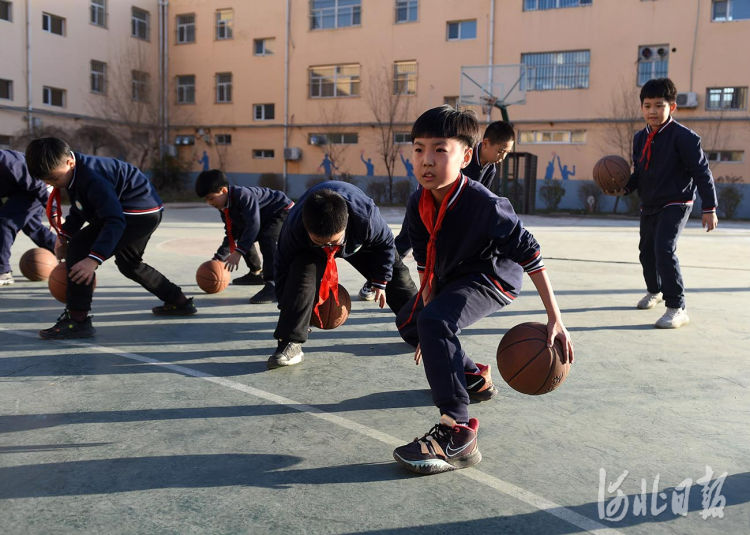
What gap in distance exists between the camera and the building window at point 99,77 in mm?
30641

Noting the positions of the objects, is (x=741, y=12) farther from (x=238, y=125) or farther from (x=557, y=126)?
(x=238, y=125)

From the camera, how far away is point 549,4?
26500mm

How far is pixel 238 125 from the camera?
3262 centimetres

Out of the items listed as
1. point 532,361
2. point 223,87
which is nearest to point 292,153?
point 223,87

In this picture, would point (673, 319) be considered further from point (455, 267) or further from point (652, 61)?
point (652, 61)

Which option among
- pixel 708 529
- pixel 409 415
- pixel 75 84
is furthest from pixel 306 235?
pixel 75 84

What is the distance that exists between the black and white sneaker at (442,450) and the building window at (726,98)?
2598 centimetres

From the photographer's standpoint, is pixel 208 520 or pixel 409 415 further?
pixel 409 415

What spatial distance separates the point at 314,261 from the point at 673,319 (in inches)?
121

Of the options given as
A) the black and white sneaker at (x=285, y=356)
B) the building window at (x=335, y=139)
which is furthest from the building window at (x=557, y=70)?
the black and white sneaker at (x=285, y=356)

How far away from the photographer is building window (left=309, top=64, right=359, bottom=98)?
30375 millimetres

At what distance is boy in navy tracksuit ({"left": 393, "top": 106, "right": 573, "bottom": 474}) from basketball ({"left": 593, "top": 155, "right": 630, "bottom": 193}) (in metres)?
3.59

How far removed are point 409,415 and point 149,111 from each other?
1276 inches

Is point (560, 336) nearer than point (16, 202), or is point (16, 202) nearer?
point (560, 336)
